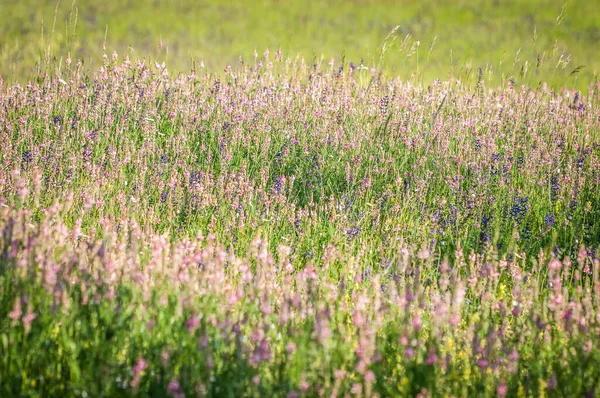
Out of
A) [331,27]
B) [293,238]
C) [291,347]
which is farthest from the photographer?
[331,27]

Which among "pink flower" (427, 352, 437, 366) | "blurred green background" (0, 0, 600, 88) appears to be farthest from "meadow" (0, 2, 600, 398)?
"blurred green background" (0, 0, 600, 88)

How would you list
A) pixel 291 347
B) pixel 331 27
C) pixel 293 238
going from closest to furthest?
pixel 291 347
pixel 293 238
pixel 331 27

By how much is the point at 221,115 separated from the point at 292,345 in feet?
12.4

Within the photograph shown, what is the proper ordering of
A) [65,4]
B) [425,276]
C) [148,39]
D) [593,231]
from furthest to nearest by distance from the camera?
[65,4] < [148,39] < [593,231] < [425,276]

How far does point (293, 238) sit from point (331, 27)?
655 inches

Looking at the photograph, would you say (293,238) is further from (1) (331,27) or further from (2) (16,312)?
(1) (331,27)

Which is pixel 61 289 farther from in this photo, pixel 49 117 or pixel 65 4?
pixel 65 4

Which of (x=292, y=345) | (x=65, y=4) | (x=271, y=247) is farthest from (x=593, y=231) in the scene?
(x=65, y=4)

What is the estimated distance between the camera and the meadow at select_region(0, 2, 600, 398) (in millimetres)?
2344

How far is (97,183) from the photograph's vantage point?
3.98 m

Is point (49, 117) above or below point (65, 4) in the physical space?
below

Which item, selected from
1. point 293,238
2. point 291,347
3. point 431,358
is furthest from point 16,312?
point 293,238

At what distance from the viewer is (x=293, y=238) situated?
13.1 ft

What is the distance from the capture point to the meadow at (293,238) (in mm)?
2344
